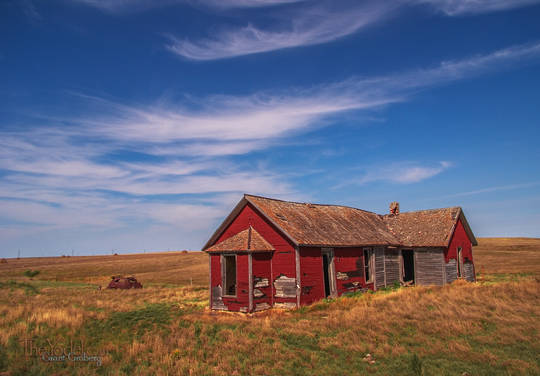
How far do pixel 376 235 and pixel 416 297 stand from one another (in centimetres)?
680

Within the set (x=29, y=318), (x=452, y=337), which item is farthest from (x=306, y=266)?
(x=29, y=318)

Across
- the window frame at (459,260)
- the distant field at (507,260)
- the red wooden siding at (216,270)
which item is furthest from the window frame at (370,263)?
the distant field at (507,260)

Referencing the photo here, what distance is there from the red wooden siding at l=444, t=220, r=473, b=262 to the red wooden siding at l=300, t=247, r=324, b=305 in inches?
410

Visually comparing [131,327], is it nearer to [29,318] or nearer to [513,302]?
[29,318]

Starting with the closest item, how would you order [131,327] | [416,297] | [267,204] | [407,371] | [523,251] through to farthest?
[407,371]
[131,327]
[416,297]
[267,204]
[523,251]

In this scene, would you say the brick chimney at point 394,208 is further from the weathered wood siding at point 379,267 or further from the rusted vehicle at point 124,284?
the rusted vehicle at point 124,284

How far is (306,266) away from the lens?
662 inches

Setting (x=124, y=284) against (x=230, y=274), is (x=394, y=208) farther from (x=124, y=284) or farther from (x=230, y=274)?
(x=124, y=284)

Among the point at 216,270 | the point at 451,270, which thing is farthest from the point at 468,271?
the point at 216,270

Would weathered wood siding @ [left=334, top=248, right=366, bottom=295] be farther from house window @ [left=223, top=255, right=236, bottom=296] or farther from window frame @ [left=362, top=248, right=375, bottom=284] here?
house window @ [left=223, top=255, right=236, bottom=296]

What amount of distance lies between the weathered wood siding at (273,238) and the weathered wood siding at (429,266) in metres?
11.4

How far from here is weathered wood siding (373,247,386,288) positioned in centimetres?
2147

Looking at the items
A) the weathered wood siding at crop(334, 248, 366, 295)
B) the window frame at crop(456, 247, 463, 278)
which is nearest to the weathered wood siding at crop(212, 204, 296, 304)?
the weathered wood siding at crop(334, 248, 366, 295)

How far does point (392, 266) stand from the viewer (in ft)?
76.4
